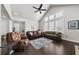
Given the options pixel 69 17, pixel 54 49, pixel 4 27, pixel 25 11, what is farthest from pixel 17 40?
pixel 69 17

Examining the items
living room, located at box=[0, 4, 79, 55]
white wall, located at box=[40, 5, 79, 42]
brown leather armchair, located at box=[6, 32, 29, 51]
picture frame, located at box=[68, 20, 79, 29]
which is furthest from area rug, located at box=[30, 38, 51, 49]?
picture frame, located at box=[68, 20, 79, 29]

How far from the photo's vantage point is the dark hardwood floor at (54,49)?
199 centimetres

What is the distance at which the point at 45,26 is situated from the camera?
2.12 meters

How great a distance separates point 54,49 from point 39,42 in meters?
0.32

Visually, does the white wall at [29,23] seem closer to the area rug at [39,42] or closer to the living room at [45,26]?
the living room at [45,26]

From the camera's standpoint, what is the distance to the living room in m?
2.00

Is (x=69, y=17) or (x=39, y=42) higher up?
(x=69, y=17)

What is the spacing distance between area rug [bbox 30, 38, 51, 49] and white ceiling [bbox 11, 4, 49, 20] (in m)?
0.43

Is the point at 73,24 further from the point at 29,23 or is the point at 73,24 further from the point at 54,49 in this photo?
the point at 29,23

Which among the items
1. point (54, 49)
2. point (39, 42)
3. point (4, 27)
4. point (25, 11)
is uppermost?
point (25, 11)

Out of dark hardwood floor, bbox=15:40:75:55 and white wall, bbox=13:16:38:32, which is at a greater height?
white wall, bbox=13:16:38:32

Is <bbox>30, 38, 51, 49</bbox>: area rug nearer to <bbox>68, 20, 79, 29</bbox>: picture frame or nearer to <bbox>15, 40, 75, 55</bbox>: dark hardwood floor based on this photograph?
<bbox>15, 40, 75, 55</bbox>: dark hardwood floor

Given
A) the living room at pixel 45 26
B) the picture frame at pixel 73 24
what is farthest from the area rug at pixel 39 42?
the picture frame at pixel 73 24
